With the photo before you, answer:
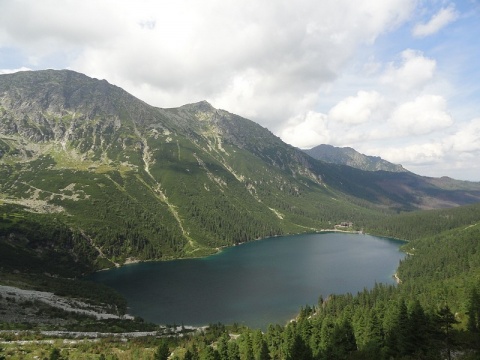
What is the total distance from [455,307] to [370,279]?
87441mm

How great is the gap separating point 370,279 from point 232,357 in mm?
131328

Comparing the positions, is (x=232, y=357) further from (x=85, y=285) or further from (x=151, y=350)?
(x=85, y=285)

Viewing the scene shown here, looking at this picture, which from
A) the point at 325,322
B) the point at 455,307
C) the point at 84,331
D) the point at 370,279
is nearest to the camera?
the point at 325,322

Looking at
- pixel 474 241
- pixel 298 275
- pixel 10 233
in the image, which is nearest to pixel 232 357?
pixel 298 275

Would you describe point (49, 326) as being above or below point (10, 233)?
below

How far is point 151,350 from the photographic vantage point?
6222 centimetres

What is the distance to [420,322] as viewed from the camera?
2475 inches

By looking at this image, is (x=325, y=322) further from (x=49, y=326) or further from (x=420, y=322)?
(x=49, y=326)

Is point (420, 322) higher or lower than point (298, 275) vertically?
higher

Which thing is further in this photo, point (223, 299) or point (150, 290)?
point (150, 290)

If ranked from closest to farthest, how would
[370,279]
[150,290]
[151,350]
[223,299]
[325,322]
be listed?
[151,350] < [325,322] < [223,299] < [150,290] < [370,279]

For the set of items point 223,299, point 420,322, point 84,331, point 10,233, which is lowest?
point 223,299

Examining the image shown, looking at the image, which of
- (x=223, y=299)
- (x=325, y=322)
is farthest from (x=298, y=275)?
(x=325, y=322)

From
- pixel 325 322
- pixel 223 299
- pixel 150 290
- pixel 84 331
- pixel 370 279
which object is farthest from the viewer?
pixel 370 279
